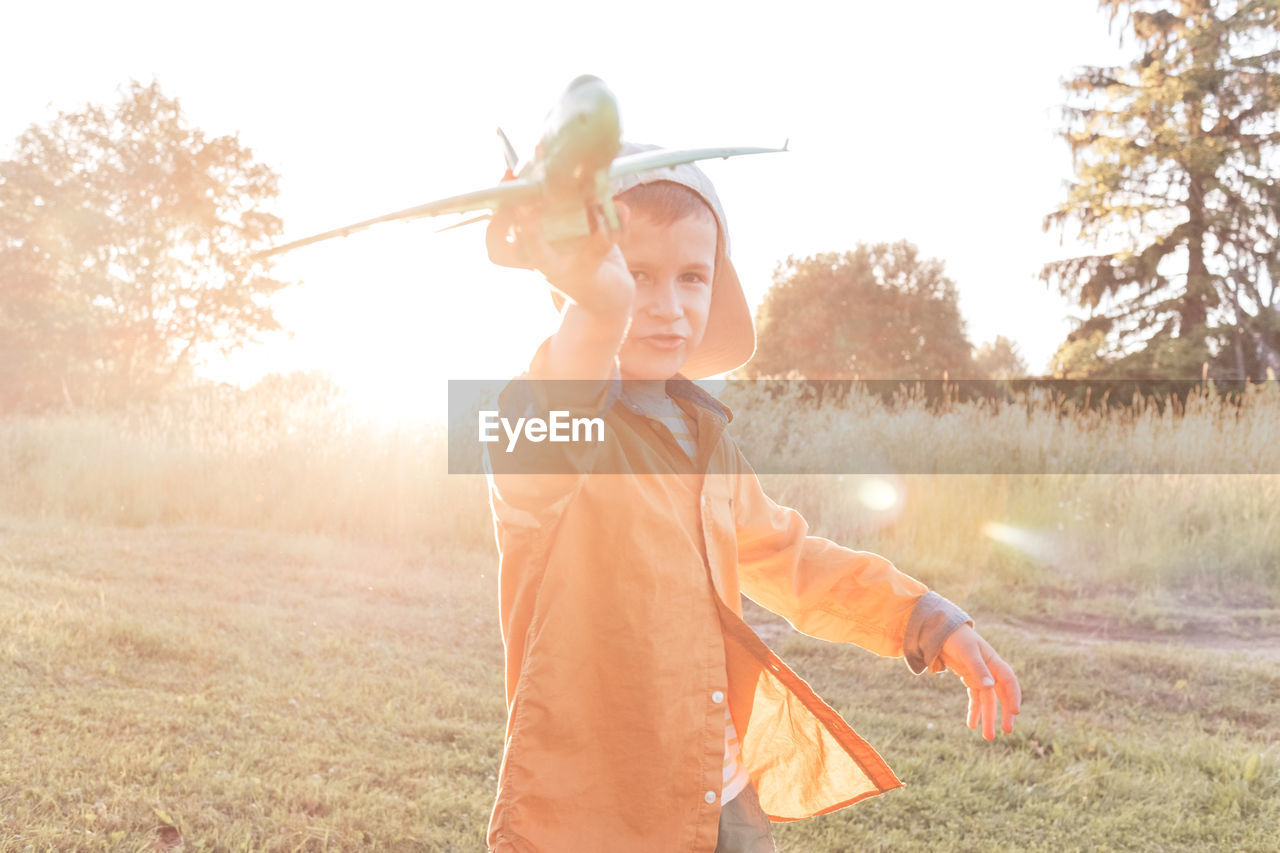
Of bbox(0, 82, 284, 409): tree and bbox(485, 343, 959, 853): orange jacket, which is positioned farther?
bbox(0, 82, 284, 409): tree

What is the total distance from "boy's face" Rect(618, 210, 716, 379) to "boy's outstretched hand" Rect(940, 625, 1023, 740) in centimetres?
75

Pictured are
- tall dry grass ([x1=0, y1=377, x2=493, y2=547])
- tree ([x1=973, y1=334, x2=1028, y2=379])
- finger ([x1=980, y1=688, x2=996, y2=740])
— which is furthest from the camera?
tree ([x1=973, y1=334, x2=1028, y2=379])

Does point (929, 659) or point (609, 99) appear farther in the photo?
point (929, 659)

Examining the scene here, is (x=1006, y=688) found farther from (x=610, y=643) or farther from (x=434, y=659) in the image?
(x=434, y=659)

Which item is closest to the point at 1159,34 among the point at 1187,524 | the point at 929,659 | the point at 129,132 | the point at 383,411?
the point at 1187,524

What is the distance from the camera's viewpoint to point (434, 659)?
4.64 metres

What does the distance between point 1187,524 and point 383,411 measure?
6799 mm

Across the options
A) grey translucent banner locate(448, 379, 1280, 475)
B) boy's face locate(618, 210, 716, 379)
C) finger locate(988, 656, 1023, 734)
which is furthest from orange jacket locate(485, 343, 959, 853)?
grey translucent banner locate(448, 379, 1280, 475)

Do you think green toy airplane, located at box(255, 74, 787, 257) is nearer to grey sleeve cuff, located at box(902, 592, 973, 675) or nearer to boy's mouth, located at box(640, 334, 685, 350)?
boy's mouth, located at box(640, 334, 685, 350)

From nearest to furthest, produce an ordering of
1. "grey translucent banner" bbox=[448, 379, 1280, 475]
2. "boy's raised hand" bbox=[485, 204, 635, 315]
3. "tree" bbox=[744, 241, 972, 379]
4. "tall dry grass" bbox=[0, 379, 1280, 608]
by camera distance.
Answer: "boy's raised hand" bbox=[485, 204, 635, 315] → "tall dry grass" bbox=[0, 379, 1280, 608] → "grey translucent banner" bbox=[448, 379, 1280, 475] → "tree" bbox=[744, 241, 972, 379]

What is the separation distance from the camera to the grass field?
3088 millimetres

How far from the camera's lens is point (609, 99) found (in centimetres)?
82

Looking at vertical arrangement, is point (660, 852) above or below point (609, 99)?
below

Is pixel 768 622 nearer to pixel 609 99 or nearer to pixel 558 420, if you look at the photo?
pixel 558 420
